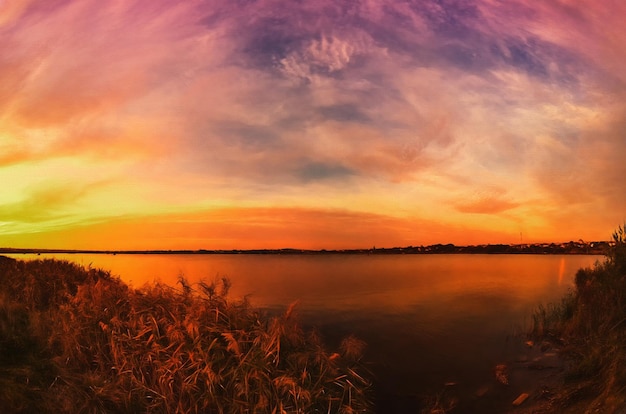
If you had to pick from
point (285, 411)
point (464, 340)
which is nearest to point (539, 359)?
point (464, 340)

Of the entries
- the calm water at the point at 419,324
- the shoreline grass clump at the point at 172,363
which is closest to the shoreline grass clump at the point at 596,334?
the calm water at the point at 419,324

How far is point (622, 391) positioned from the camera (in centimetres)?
826

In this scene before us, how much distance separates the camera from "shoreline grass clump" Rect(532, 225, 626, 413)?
31.4ft

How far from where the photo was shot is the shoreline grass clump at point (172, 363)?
28.5 feet

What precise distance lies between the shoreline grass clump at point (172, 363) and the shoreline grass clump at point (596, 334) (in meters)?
5.11

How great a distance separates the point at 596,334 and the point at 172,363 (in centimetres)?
1317

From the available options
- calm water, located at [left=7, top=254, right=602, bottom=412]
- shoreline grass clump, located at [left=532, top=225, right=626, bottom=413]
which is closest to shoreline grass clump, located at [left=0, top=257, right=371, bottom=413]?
calm water, located at [left=7, top=254, right=602, bottom=412]

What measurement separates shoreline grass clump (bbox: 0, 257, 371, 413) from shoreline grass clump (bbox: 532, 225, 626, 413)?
5109 millimetres

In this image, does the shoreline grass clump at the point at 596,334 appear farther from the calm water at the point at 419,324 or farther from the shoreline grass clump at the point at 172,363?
the shoreline grass clump at the point at 172,363

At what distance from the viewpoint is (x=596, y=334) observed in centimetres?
1427

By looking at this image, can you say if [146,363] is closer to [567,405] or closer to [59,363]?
[59,363]

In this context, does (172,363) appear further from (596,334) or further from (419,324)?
(419,324)

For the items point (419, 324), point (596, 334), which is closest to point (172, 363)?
point (596, 334)

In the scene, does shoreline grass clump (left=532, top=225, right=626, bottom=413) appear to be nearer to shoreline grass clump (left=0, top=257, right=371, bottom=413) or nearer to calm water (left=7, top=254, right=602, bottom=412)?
calm water (left=7, top=254, right=602, bottom=412)
